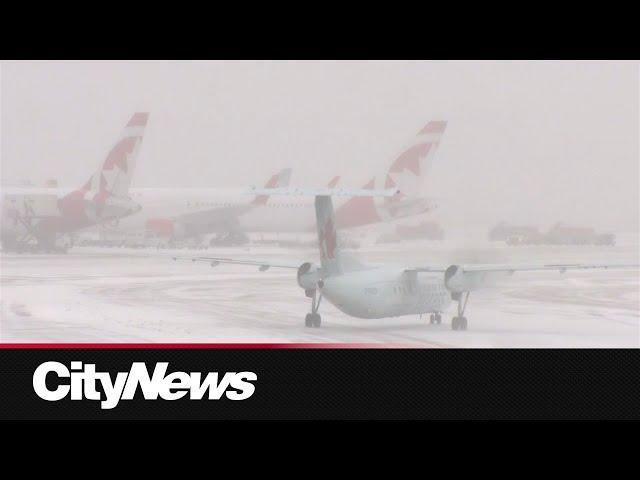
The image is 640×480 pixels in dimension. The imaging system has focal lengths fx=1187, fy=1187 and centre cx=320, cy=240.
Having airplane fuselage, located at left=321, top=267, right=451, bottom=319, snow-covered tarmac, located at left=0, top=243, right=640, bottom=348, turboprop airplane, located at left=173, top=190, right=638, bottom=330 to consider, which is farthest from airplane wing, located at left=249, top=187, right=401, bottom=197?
snow-covered tarmac, located at left=0, top=243, right=640, bottom=348

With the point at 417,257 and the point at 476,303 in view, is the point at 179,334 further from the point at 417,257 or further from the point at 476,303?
the point at 476,303

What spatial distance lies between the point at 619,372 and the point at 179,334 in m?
18.1

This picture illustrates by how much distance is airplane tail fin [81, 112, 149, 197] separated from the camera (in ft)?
252

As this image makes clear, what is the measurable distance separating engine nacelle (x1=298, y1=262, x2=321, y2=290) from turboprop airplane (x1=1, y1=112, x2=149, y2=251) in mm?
38194

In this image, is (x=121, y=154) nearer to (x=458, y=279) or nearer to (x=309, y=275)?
(x=309, y=275)

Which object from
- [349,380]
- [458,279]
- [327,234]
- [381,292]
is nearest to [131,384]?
[349,380]

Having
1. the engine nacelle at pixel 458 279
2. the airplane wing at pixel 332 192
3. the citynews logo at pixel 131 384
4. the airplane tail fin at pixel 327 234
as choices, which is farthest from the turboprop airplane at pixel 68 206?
the citynews logo at pixel 131 384

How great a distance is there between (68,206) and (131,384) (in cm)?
5573

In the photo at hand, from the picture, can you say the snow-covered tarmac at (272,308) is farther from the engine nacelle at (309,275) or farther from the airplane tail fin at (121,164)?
the airplane tail fin at (121,164)

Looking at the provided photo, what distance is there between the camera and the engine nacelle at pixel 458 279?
122 feet

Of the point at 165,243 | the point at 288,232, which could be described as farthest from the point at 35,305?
the point at 165,243

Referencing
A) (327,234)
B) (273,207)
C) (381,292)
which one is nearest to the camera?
(327,234)

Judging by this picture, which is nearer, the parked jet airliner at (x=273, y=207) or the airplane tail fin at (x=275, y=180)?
the parked jet airliner at (x=273, y=207)

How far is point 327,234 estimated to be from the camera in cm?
3584
